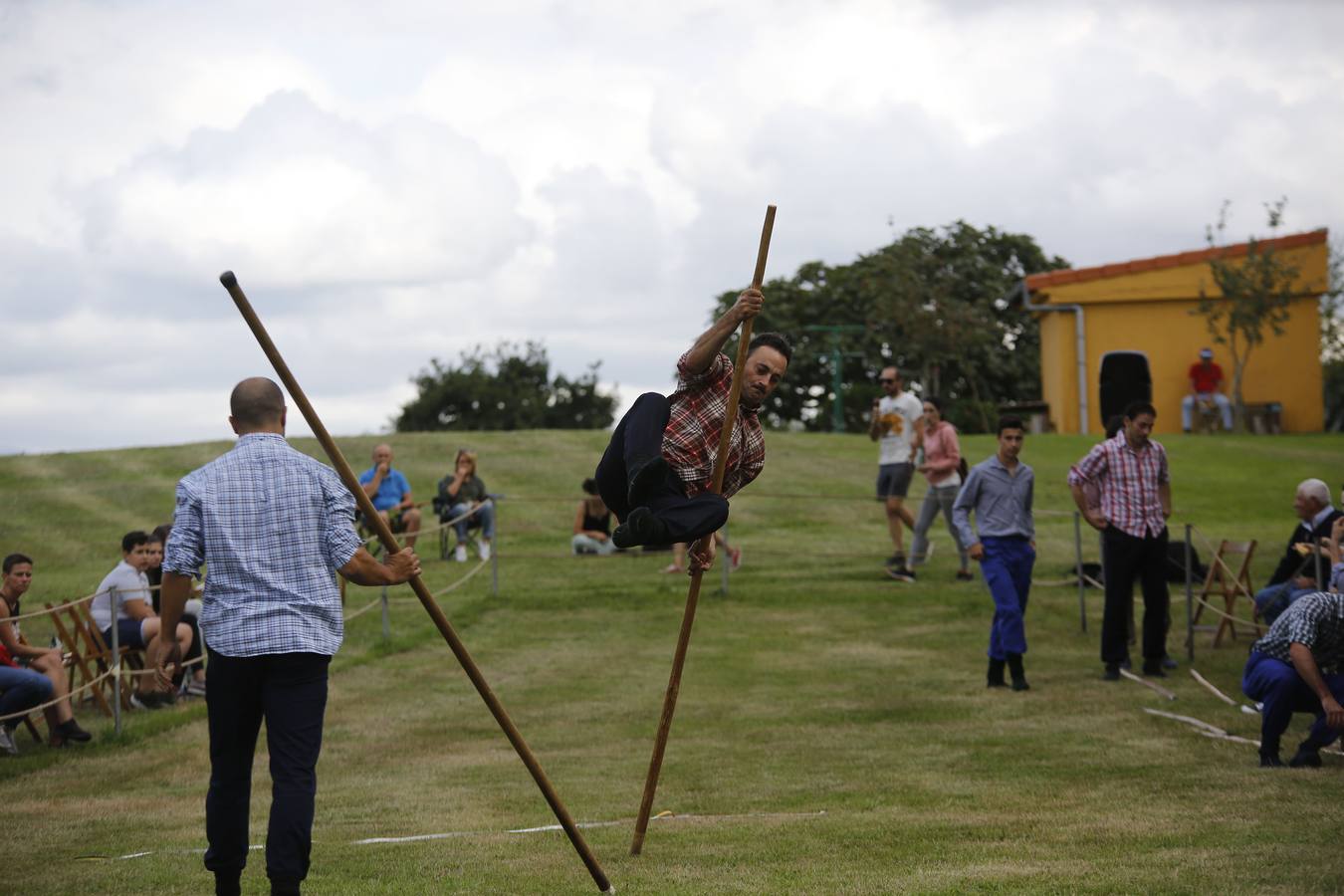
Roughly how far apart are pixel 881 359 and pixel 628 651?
37.5 metres

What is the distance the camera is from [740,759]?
1068 cm

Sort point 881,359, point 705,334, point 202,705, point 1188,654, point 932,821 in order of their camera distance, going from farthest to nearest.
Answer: point 881,359
point 1188,654
point 202,705
point 932,821
point 705,334

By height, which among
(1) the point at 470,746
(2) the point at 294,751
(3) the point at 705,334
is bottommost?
(1) the point at 470,746

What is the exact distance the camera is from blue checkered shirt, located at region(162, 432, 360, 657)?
19.4 ft

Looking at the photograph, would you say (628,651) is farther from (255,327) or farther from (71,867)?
(255,327)

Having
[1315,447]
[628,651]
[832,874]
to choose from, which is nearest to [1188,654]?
[628,651]

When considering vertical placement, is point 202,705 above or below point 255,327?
below

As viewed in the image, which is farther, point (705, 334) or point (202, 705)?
point (202, 705)

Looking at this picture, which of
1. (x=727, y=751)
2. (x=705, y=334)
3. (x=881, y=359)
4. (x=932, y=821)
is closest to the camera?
(x=705, y=334)

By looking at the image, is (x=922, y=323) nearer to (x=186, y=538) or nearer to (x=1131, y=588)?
(x=1131, y=588)

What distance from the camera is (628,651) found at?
15906 millimetres

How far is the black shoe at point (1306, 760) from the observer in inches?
368

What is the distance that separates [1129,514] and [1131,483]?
26 centimetres

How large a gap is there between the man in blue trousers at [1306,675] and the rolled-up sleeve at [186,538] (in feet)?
21.5
